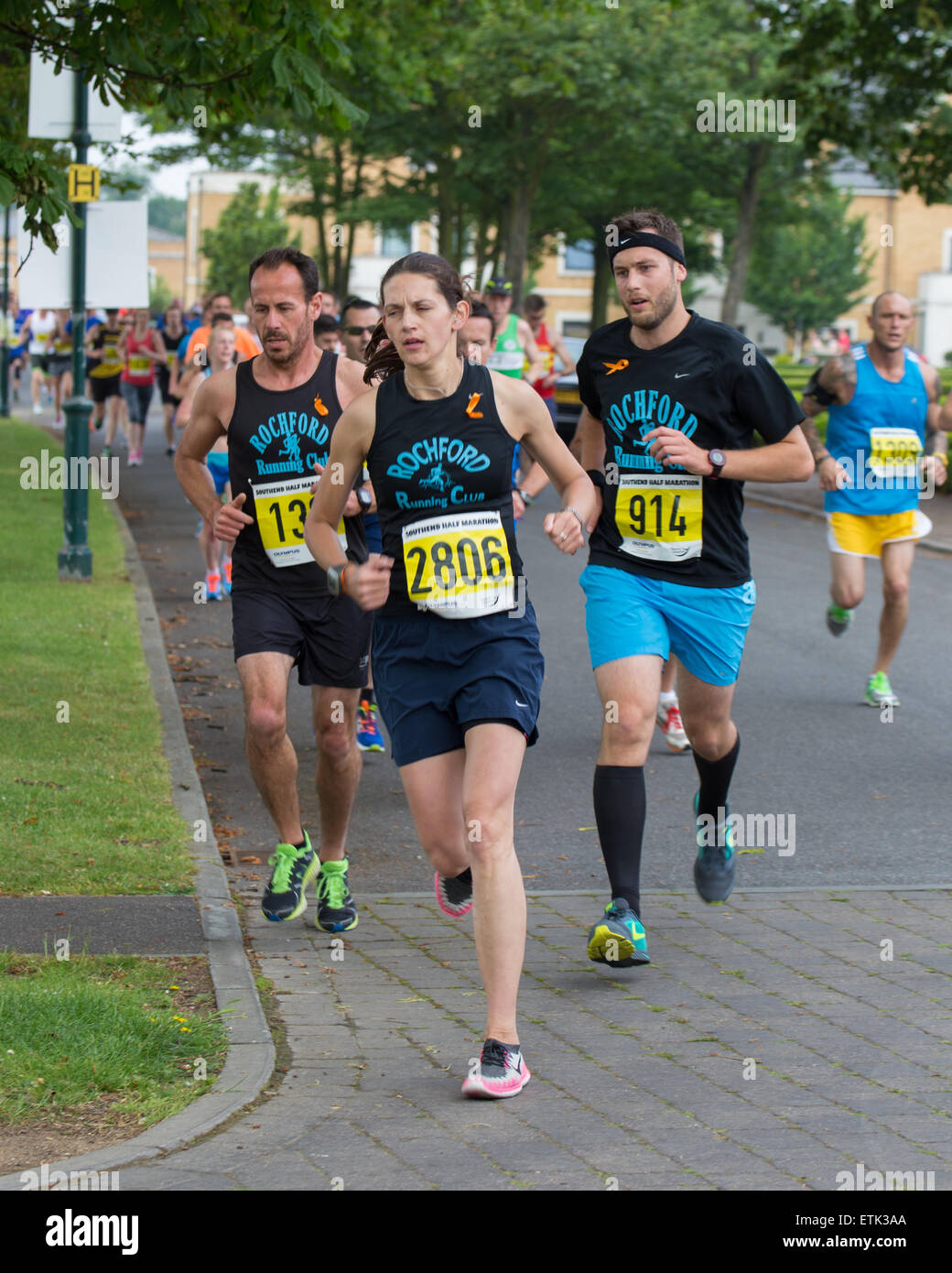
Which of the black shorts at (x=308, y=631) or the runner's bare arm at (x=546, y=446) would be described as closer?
the runner's bare arm at (x=546, y=446)

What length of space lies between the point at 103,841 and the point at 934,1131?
11.4 feet

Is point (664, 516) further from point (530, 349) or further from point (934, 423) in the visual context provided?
point (530, 349)

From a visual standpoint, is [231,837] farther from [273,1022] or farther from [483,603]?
[483,603]

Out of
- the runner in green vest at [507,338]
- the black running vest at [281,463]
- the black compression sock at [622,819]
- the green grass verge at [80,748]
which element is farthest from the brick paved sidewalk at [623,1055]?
the runner in green vest at [507,338]

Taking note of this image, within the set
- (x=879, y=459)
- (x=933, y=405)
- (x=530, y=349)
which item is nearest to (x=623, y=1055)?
(x=879, y=459)

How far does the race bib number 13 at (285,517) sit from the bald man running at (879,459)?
183 inches

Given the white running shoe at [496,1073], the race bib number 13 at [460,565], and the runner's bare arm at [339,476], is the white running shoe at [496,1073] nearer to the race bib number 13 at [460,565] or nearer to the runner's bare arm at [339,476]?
the race bib number 13 at [460,565]

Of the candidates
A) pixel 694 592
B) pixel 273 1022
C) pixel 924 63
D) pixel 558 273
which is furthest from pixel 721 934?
pixel 558 273

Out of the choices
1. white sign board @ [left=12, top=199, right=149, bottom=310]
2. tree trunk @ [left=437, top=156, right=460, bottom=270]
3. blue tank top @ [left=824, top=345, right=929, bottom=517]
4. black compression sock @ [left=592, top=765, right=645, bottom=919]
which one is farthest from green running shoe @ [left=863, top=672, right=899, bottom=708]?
tree trunk @ [left=437, top=156, right=460, bottom=270]

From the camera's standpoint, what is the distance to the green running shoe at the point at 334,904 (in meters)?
5.99

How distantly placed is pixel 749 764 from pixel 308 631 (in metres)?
3.37

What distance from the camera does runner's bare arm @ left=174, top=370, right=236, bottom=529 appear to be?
608cm

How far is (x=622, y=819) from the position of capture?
5.62 m
